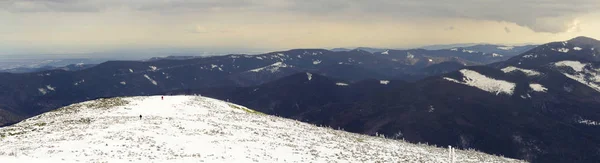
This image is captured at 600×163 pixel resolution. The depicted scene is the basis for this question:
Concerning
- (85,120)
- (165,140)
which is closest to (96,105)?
(85,120)

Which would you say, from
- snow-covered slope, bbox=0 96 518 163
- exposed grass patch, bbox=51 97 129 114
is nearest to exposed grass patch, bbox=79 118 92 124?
snow-covered slope, bbox=0 96 518 163

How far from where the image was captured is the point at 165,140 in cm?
4734

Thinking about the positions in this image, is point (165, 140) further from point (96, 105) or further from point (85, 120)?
point (96, 105)

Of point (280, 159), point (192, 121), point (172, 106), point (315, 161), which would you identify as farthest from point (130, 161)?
point (172, 106)

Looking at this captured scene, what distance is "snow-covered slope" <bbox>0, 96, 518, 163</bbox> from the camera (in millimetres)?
39062

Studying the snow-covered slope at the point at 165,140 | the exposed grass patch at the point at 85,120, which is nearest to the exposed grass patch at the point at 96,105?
the snow-covered slope at the point at 165,140

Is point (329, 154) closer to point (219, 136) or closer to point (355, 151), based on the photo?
point (355, 151)

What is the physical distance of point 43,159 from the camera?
34938 millimetres

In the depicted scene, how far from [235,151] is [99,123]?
84.3ft

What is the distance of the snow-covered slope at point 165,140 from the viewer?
39.1 metres

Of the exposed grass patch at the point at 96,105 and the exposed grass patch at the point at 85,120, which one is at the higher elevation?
the exposed grass patch at the point at 85,120

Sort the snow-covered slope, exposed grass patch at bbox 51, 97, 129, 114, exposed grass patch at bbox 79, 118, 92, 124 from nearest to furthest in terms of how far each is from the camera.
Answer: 1. the snow-covered slope
2. exposed grass patch at bbox 79, 118, 92, 124
3. exposed grass patch at bbox 51, 97, 129, 114

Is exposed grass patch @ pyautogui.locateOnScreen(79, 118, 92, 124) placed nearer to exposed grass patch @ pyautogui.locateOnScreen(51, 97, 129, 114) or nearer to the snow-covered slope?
the snow-covered slope

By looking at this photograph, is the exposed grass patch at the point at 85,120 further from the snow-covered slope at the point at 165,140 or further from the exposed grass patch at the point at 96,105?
the exposed grass patch at the point at 96,105
